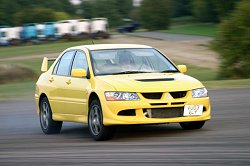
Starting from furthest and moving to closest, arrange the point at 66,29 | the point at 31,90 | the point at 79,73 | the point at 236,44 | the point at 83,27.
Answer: the point at 83,27 < the point at 66,29 < the point at 236,44 < the point at 31,90 < the point at 79,73

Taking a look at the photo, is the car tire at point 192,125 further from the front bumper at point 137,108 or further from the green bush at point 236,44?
the green bush at point 236,44

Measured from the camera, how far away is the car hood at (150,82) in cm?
1048

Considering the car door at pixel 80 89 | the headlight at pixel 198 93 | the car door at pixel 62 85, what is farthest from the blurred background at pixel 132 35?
the headlight at pixel 198 93

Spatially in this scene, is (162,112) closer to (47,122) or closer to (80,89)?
(80,89)

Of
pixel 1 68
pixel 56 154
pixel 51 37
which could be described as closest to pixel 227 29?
pixel 1 68

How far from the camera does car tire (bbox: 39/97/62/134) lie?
12750 mm

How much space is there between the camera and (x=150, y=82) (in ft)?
34.9

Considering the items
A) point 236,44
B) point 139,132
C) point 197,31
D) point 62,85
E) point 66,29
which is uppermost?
point 62,85

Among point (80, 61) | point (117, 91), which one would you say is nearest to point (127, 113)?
point (117, 91)

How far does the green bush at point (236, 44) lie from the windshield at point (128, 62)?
50.0 feet

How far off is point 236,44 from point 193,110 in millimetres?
16755

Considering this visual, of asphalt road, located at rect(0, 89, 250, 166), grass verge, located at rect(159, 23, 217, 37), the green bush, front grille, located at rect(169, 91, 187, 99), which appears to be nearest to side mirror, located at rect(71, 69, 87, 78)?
asphalt road, located at rect(0, 89, 250, 166)

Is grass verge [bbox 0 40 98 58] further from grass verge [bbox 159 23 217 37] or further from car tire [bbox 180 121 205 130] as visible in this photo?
car tire [bbox 180 121 205 130]

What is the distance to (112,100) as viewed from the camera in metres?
10.5
